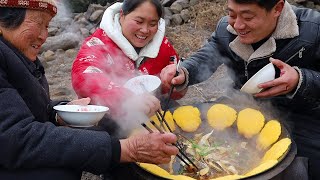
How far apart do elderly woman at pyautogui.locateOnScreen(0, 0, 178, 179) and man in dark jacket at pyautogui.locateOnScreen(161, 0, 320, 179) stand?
3.87 ft

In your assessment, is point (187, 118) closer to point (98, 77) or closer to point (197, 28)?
point (98, 77)

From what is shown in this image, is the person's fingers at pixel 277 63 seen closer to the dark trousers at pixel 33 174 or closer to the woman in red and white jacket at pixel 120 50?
the woman in red and white jacket at pixel 120 50

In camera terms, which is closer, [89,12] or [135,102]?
[135,102]

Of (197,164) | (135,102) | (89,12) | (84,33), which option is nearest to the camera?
(197,164)

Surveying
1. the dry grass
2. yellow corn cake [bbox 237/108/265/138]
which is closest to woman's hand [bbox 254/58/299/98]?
yellow corn cake [bbox 237/108/265/138]

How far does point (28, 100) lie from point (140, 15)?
1742 mm

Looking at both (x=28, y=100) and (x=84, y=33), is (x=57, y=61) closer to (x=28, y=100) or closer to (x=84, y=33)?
(x=84, y=33)

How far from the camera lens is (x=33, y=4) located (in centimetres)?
250

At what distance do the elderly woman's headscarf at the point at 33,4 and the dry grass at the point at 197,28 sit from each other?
5674 mm

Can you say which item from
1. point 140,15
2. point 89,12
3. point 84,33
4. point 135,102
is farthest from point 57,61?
point 135,102

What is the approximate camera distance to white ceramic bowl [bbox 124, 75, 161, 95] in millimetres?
3344

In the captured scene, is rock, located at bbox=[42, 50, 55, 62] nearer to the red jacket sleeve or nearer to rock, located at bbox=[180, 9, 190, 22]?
rock, located at bbox=[180, 9, 190, 22]

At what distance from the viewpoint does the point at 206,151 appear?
9.91 feet

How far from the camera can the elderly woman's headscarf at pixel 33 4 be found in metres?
2.42
